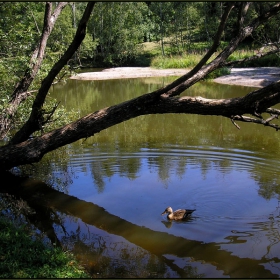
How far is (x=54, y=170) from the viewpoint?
8.97 m

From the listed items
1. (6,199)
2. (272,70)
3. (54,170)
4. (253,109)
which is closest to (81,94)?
(272,70)

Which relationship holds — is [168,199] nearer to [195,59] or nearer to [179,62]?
[195,59]

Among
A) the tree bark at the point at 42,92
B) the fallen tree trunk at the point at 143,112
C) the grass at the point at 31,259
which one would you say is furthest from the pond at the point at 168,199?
the tree bark at the point at 42,92

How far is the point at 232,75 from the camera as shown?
24.8 meters

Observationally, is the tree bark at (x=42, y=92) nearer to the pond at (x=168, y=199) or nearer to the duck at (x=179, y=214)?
the pond at (x=168, y=199)

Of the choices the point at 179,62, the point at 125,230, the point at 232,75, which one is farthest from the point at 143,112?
the point at 179,62

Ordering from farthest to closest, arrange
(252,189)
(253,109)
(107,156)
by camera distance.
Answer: (107,156), (252,189), (253,109)

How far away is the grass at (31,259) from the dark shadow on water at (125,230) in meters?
0.70

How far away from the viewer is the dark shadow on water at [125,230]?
5.17 metres

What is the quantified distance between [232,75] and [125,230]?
66.7 feet

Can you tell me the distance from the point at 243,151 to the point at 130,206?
413 cm

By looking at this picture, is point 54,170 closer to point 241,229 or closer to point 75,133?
point 75,133

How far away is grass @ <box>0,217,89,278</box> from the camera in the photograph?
4402 mm

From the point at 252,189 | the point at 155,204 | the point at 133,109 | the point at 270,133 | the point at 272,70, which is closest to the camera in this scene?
the point at 133,109
